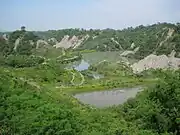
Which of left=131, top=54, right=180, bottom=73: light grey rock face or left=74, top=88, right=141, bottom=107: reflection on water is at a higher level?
left=131, top=54, right=180, bottom=73: light grey rock face

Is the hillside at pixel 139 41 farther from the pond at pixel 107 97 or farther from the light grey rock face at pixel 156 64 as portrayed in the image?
the pond at pixel 107 97

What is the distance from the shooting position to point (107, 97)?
171ft

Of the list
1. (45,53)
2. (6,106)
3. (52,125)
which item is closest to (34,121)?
(52,125)

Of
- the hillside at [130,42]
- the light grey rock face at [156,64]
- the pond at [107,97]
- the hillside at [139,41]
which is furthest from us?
the hillside at [130,42]

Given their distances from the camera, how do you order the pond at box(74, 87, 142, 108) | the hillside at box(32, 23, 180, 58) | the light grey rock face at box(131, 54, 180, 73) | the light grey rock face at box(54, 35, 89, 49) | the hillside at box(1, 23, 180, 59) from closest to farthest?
the pond at box(74, 87, 142, 108), the light grey rock face at box(131, 54, 180, 73), the hillside at box(32, 23, 180, 58), the hillside at box(1, 23, 180, 59), the light grey rock face at box(54, 35, 89, 49)

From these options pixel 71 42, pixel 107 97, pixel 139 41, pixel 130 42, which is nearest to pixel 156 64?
pixel 107 97

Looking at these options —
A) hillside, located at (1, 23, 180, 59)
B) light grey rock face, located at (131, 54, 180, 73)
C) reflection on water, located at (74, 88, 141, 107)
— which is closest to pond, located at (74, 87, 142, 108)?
reflection on water, located at (74, 88, 141, 107)

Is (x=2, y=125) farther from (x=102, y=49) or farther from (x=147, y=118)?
(x=102, y=49)

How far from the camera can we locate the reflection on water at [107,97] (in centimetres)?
4834

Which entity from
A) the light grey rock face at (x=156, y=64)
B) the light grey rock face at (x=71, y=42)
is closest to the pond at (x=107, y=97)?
the light grey rock face at (x=156, y=64)

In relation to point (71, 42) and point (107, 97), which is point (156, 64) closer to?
point (107, 97)

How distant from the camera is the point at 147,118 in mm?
25375

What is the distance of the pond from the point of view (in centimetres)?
4828

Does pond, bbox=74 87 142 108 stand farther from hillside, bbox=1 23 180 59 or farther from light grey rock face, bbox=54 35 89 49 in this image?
light grey rock face, bbox=54 35 89 49
